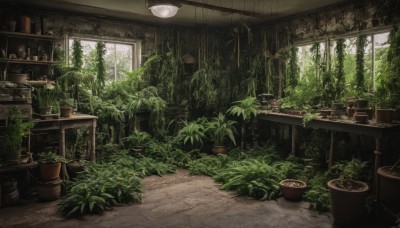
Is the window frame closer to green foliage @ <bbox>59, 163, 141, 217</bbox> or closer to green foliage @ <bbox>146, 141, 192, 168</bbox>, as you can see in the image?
green foliage @ <bbox>146, 141, 192, 168</bbox>

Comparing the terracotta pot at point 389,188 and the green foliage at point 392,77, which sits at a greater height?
the green foliage at point 392,77

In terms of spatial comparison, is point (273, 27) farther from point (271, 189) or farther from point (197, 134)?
point (271, 189)

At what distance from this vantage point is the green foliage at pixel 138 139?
714 cm

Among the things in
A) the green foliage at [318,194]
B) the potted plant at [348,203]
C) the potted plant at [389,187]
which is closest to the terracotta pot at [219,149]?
the green foliage at [318,194]

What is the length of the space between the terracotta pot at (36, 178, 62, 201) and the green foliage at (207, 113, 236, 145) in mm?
3719

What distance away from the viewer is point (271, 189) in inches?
196

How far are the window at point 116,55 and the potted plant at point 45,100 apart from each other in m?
2.11

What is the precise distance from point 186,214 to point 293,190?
1.67m

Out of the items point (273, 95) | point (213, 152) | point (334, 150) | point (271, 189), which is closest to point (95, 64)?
point (213, 152)

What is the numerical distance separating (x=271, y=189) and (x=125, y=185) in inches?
90.9

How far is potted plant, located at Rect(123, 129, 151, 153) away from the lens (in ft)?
23.1

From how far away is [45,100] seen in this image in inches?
205

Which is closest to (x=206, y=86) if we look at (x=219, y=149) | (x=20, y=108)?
(x=219, y=149)

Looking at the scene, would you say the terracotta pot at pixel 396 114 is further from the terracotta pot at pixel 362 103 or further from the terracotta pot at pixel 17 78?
the terracotta pot at pixel 17 78
